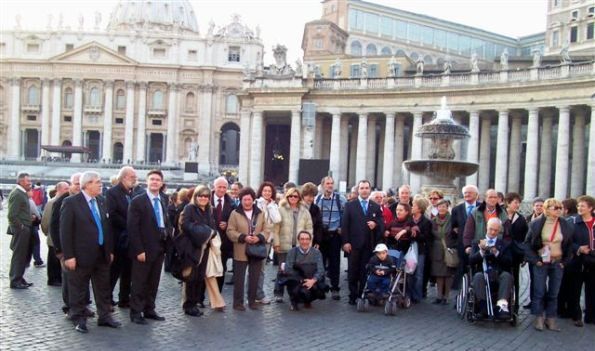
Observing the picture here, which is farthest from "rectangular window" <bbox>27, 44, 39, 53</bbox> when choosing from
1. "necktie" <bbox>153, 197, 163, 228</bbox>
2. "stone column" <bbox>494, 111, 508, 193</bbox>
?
"necktie" <bbox>153, 197, 163, 228</bbox>

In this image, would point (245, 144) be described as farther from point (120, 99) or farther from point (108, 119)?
point (120, 99)

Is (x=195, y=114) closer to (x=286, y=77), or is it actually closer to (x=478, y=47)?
(x=478, y=47)

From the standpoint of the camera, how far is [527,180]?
36594mm

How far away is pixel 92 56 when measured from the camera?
9312 centimetres

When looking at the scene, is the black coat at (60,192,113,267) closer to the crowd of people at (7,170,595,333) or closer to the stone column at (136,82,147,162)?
the crowd of people at (7,170,595,333)

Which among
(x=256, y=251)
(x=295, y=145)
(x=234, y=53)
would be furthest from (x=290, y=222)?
(x=234, y=53)

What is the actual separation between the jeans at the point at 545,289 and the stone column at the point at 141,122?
86.3 metres

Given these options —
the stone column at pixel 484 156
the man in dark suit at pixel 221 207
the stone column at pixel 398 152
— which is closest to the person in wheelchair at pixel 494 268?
the man in dark suit at pixel 221 207

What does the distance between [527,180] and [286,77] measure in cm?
1636

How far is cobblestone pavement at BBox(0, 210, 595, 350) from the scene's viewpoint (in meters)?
9.16

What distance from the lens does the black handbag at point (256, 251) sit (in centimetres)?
1157

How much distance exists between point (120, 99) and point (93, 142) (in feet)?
25.5

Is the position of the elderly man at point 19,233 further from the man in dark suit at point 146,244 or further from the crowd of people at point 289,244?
the man in dark suit at point 146,244

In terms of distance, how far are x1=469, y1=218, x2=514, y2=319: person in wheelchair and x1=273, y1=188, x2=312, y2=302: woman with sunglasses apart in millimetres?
3214
